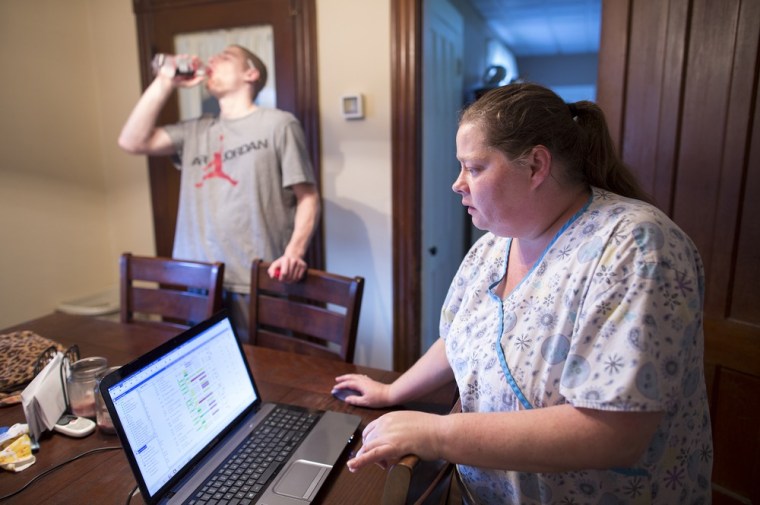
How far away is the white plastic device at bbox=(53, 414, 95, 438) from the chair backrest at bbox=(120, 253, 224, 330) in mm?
624

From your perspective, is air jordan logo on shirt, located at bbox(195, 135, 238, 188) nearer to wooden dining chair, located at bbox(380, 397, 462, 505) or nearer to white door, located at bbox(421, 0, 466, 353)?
white door, located at bbox(421, 0, 466, 353)

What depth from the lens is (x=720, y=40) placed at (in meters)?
1.39

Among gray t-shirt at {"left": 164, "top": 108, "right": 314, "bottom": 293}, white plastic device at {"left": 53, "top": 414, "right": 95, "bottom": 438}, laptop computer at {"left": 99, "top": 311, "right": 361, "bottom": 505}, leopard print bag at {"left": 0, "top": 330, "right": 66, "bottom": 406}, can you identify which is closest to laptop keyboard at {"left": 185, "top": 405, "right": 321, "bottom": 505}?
laptop computer at {"left": 99, "top": 311, "right": 361, "bottom": 505}

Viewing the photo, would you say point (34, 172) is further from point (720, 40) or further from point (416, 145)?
point (720, 40)

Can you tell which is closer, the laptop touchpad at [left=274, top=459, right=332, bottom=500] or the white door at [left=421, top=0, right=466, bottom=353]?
the laptop touchpad at [left=274, top=459, right=332, bottom=500]

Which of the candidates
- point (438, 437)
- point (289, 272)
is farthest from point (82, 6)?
point (438, 437)

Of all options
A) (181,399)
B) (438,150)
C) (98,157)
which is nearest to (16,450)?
(181,399)

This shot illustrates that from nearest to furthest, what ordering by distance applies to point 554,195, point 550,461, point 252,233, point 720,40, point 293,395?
point 550,461 → point 554,195 → point 293,395 → point 720,40 → point 252,233

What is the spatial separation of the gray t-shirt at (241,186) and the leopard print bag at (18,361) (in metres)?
0.74

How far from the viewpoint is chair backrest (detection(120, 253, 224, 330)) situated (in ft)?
5.62

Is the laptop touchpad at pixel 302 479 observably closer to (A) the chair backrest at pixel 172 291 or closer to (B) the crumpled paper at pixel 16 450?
(B) the crumpled paper at pixel 16 450

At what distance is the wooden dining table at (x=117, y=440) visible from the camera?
869mm

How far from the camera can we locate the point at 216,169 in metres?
2.06

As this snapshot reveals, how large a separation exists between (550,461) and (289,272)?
3.49ft
